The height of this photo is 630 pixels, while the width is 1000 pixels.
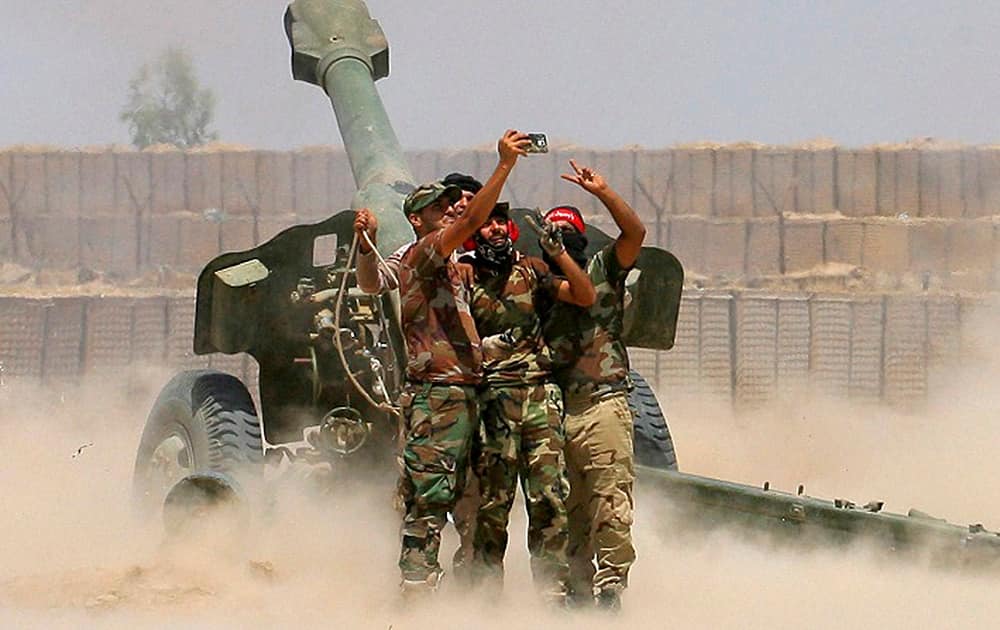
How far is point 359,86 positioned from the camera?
923cm

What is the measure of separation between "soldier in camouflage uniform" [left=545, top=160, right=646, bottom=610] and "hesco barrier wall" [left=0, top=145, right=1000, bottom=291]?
36.8 feet

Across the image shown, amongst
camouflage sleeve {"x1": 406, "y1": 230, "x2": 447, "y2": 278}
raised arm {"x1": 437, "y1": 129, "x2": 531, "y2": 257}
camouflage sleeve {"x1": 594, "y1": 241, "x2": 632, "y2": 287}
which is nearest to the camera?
raised arm {"x1": 437, "y1": 129, "x2": 531, "y2": 257}

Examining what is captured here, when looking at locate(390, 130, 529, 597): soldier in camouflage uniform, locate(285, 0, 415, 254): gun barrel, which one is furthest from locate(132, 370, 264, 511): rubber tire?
locate(390, 130, 529, 597): soldier in camouflage uniform

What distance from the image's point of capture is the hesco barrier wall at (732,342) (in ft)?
51.0

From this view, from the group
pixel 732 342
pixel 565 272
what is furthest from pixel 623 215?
pixel 732 342

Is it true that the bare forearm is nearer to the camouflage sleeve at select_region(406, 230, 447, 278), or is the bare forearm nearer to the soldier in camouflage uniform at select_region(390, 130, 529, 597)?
the soldier in camouflage uniform at select_region(390, 130, 529, 597)

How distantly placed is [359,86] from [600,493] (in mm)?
3504

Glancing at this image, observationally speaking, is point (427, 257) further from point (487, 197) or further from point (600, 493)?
point (600, 493)

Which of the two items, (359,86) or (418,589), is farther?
(359,86)

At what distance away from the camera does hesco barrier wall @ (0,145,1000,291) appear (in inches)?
707

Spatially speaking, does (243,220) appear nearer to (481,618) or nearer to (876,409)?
Answer: (876,409)

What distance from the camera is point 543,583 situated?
20.6 feet

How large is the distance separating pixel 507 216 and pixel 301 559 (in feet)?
6.47

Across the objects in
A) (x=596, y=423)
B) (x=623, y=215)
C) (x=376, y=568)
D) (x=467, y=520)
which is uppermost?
(x=623, y=215)
